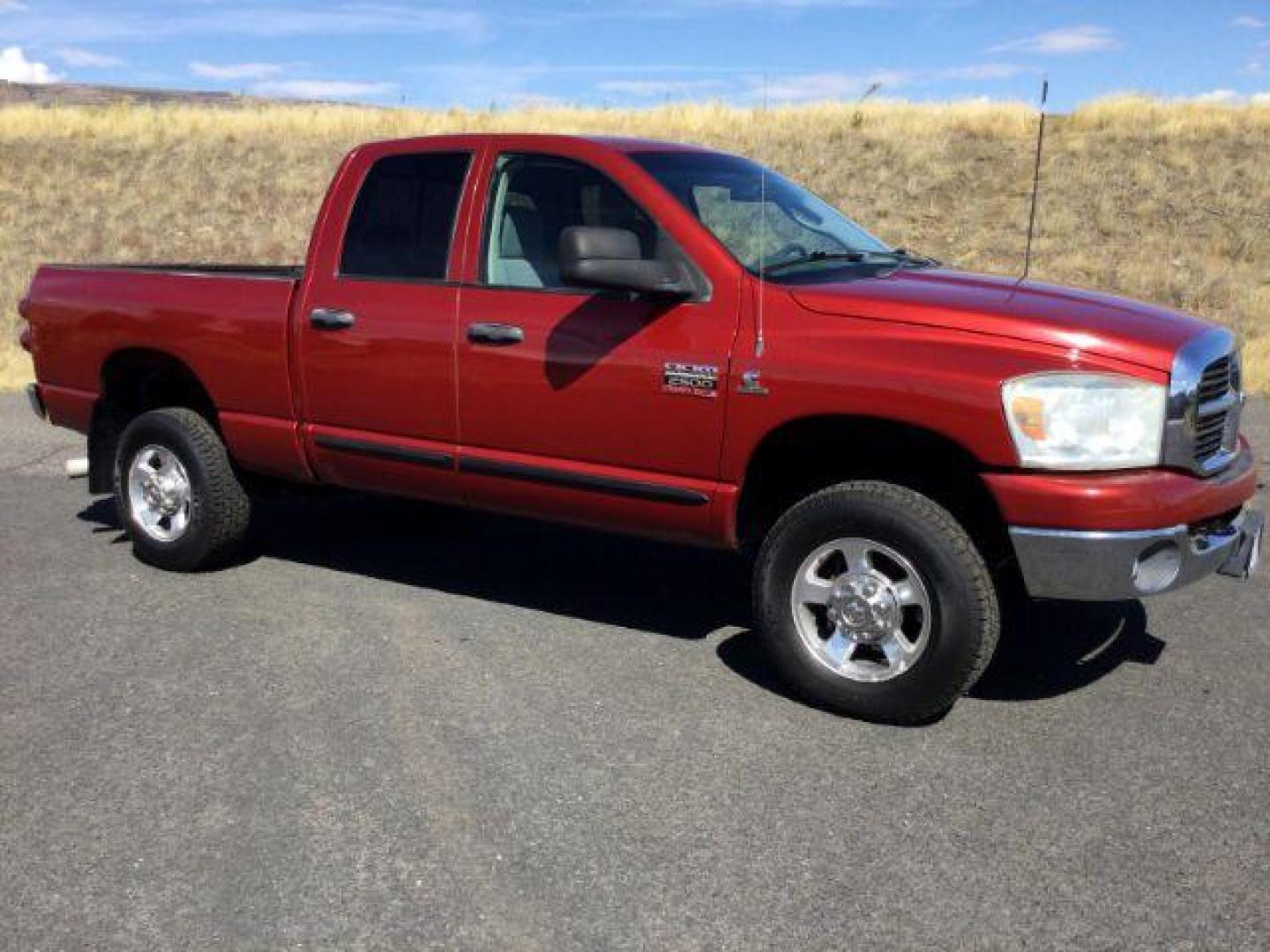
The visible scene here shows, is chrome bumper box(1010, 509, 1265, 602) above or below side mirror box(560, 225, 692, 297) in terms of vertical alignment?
below

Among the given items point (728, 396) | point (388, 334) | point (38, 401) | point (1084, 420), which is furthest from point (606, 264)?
point (38, 401)

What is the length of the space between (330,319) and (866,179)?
2027 cm

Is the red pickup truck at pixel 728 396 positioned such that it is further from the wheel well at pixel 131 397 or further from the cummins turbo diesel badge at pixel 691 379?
the wheel well at pixel 131 397

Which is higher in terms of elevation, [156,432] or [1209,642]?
[156,432]

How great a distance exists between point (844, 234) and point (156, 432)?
336cm

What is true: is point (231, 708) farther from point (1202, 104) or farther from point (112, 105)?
point (112, 105)

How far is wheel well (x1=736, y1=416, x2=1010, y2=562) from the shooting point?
433 centimetres

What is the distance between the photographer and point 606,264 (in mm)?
4457

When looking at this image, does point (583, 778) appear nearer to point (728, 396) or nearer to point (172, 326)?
point (728, 396)

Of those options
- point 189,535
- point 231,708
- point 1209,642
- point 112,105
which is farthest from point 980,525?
point 112,105

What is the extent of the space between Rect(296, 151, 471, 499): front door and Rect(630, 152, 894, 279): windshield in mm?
955

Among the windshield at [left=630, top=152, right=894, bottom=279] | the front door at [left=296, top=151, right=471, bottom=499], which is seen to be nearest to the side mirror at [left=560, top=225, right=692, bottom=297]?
the windshield at [left=630, top=152, right=894, bottom=279]

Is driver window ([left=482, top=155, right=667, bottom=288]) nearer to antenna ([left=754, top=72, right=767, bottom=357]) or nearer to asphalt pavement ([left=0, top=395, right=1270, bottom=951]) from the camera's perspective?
antenna ([left=754, top=72, right=767, bottom=357])

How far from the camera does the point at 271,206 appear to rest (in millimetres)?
26328
